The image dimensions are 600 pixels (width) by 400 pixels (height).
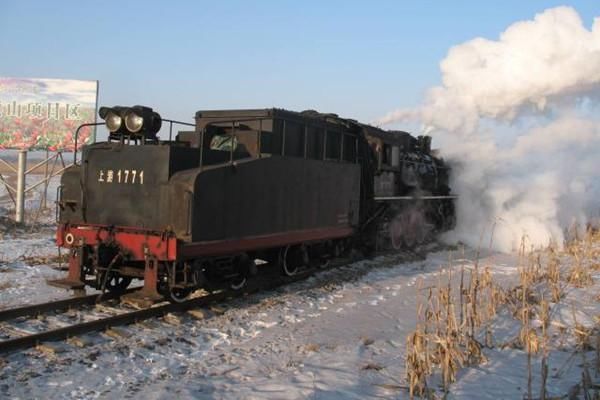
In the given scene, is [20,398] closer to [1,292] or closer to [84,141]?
[1,292]

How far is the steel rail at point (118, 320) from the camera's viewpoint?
5.64 m

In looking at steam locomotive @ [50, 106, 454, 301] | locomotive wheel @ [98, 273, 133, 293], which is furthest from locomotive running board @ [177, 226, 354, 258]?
locomotive wheel @ [98, 273, 133, 293]

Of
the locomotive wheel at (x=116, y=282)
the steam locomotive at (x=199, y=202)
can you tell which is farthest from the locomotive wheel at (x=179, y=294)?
the locomotive wheel at (x=116, y=282)

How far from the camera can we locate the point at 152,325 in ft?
21.9

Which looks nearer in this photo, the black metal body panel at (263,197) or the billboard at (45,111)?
the black metal body panel at (263,197)

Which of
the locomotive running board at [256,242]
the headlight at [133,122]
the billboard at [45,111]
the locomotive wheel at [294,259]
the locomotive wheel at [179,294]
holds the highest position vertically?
the billboard at [45,111]

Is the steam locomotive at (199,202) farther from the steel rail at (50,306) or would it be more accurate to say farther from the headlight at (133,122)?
the steel rail at (50,306)

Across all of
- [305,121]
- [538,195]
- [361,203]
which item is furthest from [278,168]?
[538,195]

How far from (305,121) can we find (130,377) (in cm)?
561

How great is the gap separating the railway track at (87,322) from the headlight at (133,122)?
2.26 meters

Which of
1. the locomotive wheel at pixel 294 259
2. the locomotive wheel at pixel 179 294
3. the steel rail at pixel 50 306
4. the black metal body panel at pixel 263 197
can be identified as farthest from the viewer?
the locomotive wheel at pixel 294 259

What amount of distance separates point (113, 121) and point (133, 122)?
1.30 feet

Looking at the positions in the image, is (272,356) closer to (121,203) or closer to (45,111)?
(121,203)

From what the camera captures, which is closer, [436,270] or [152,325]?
[152,325]
